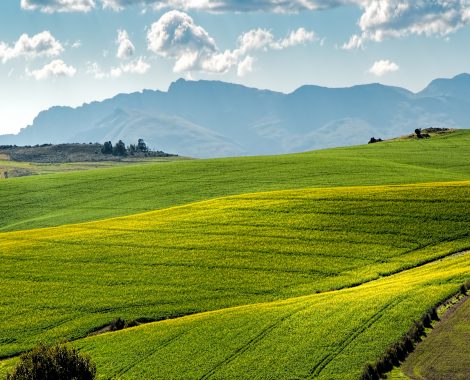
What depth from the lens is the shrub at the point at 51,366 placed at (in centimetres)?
2855

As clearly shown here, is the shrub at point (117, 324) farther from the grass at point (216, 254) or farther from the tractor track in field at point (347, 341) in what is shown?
the tractor track in field at point (347, 341)

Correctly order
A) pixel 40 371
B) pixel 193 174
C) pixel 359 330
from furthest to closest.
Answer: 1. pixel 193 174
2. pixel 359 330
3. pixel 40 371

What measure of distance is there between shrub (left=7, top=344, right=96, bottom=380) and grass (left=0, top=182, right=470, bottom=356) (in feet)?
28.1

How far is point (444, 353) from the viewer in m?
28.9

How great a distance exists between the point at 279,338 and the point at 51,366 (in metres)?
11.1

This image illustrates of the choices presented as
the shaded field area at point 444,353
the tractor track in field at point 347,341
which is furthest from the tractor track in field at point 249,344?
the shaded field area at point 444,353

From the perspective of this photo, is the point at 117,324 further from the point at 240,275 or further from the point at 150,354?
the point at 240,275

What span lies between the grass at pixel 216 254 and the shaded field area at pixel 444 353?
1224cm

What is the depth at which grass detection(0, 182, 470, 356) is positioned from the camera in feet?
138

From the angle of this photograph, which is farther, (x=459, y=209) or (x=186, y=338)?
(x=459, y=209)

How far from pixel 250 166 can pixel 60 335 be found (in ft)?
218

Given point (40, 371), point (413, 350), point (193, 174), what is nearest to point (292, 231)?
point (413, 350)

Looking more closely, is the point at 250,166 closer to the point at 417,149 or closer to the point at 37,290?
the point at 417,149

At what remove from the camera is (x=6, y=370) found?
3366 centimetres
